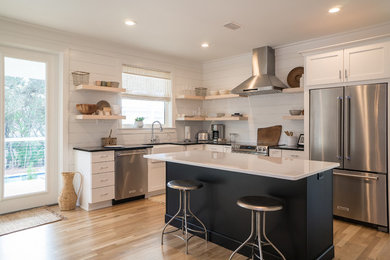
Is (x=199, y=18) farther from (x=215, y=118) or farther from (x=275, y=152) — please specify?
(x=215, y=118)

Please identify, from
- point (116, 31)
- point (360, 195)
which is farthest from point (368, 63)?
point (116, 31)

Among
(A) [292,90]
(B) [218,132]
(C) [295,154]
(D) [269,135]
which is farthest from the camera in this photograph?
(B) [218,132]

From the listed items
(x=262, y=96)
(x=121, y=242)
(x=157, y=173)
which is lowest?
(x=121, y=242)

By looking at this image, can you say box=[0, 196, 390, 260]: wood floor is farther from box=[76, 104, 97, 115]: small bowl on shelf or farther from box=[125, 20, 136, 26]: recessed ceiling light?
box=[125, 20, 136, 26]: recessed ceiling light

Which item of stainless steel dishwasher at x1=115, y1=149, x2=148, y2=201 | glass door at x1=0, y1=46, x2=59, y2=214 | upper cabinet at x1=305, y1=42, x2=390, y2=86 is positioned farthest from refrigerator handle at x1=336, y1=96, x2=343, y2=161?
glass door at x1=0, y1=46, x2=59, y2=214

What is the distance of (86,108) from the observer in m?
4.36

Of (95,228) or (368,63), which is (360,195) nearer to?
(368,63)

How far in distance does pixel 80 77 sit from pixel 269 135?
11.3ft

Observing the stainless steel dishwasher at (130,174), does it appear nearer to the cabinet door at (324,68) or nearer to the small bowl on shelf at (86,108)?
the small bowl on shelf at (86,108)

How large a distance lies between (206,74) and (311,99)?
118 inches

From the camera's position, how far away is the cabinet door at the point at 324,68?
3.76 metres

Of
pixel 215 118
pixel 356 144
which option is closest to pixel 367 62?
pixel 356 144

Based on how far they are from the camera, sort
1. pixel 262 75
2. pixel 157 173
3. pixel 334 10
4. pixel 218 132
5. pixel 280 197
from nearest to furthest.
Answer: pixel 280 197
pixel 334 10
pixel 157 173
pixel 262 75
pixel 218 132

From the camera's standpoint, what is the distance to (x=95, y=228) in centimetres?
345
